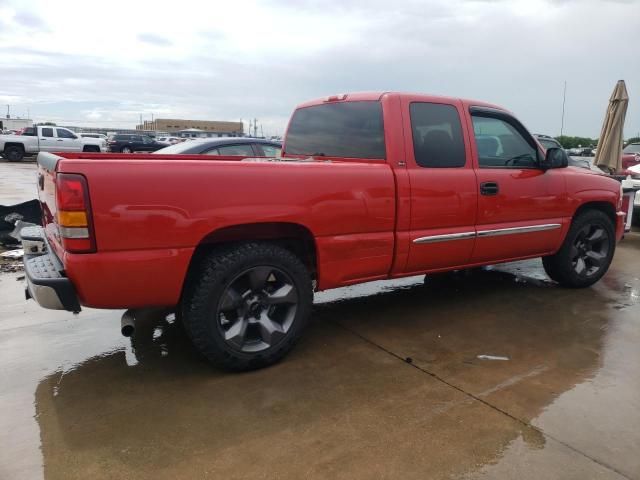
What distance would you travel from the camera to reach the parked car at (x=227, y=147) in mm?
6953

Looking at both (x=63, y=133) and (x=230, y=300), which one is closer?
(x=230, y=300)

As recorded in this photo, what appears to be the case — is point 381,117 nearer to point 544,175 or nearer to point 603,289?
point 544,175

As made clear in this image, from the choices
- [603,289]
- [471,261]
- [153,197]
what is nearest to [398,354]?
[471,261]

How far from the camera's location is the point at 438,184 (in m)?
3.87

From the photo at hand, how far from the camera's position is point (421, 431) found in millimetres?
2686

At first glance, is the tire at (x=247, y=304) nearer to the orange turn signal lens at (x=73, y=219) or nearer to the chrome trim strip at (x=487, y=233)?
the orange turn signal lens at (x=73, y=219)

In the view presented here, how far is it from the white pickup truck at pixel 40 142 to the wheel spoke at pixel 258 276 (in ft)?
78.0

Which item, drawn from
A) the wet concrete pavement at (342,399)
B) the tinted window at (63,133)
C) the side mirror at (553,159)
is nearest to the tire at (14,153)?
the tinted window at (63,133)

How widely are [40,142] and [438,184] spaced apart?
25.8 m

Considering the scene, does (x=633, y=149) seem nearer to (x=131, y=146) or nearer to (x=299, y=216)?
(x=299, y=216)

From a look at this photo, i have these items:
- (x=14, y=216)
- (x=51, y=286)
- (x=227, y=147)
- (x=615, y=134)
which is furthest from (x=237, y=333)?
(x=615, y=134)

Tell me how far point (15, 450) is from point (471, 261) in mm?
3430

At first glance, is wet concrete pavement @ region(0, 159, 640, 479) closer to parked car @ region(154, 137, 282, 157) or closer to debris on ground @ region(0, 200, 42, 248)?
debris on ground @ region(0, 200, 42, 248)

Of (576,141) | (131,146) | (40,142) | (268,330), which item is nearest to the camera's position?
(268,330)
